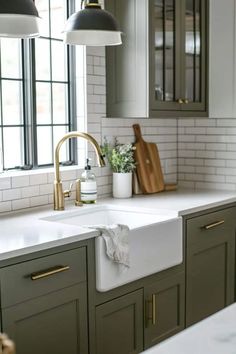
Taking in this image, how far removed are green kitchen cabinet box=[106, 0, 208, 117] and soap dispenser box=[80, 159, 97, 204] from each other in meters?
0.49

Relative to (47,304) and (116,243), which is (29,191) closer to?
(116,243)

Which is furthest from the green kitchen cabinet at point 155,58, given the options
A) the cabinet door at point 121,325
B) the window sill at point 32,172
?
the cabinet door at point 121,325

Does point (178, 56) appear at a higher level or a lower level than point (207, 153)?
higher

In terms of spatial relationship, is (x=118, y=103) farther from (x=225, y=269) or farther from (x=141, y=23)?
(x=225, y=269)

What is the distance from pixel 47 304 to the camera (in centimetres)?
251

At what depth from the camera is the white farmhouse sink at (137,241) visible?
277 cm

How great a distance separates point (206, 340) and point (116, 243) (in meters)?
1.43

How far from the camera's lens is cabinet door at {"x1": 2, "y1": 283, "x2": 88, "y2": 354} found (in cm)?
238

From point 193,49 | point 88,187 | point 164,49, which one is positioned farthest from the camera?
point 193,49

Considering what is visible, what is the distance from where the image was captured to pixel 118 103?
3764mm

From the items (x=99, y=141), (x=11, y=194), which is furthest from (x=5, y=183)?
(x=99, y=141)

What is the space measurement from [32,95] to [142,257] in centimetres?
121

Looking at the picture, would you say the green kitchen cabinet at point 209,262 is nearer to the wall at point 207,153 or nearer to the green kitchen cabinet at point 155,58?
the wall at point 207,153

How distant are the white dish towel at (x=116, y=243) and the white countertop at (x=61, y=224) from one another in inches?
2.3
